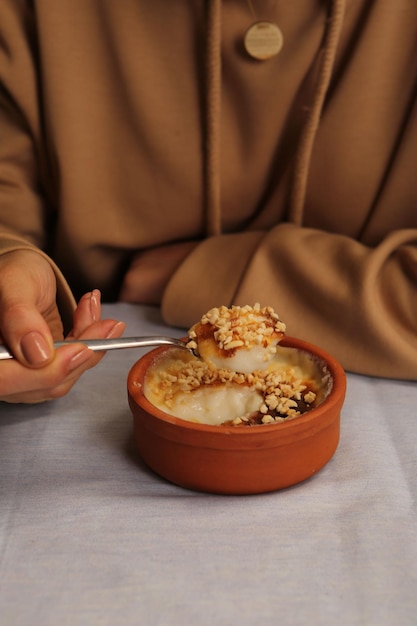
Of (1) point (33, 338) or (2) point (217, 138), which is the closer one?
(1) point (33, 338)

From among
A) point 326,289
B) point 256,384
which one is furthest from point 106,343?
point 326,289

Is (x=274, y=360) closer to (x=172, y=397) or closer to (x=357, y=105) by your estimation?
(x=172, y=397)

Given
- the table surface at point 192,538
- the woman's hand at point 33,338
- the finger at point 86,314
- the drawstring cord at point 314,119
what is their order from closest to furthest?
the table surface at point 192,538
the woman's hand at point 33,338
the finger at point 86,314
the drawstring cord at point 314,119

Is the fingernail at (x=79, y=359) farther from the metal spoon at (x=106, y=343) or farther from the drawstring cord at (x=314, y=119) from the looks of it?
the drawstring cord at (x=314, y=119)

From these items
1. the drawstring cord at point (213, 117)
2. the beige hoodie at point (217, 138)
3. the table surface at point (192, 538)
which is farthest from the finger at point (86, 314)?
the drawstring cord at point (213, 117)

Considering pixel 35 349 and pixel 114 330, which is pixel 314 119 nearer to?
pixel 114 330

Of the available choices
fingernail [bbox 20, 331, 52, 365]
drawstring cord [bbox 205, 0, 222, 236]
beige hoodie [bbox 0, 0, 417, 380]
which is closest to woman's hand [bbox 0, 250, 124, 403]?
fingernail [bbox 20, 331, 52, 365]
